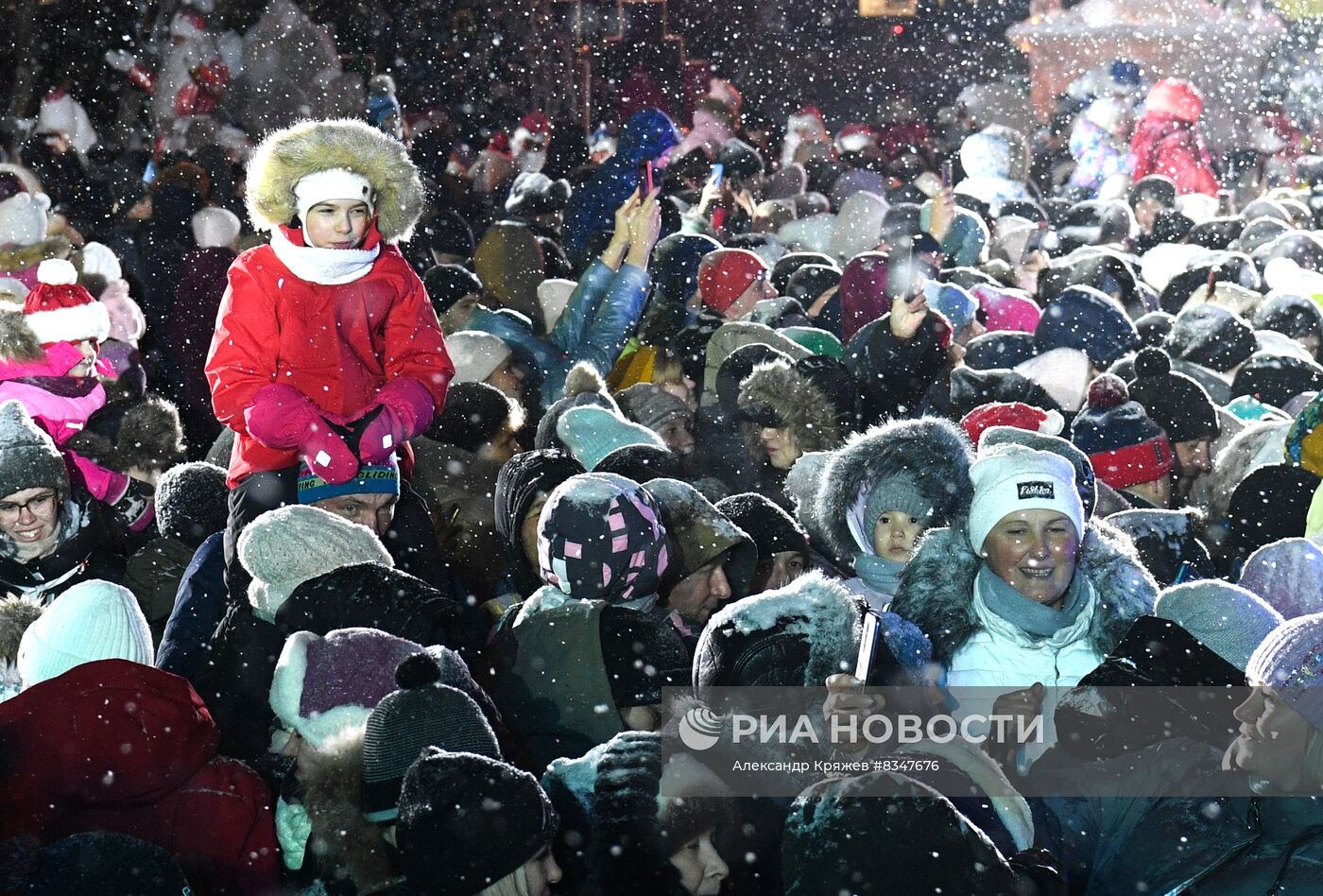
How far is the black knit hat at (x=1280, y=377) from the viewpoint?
6.02 m

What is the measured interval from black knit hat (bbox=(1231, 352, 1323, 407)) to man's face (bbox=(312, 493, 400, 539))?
3.85 metres

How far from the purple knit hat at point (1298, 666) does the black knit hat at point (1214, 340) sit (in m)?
4.23

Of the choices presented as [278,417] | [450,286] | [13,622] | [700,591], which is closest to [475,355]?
[450,286]

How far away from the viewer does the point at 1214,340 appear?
6.50 m

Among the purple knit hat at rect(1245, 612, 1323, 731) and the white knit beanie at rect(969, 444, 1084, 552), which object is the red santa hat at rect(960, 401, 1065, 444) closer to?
the white knit beanie at rect(969, 444, 1084, 552)

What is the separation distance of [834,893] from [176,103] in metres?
13.2

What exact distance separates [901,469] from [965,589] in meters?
0.48

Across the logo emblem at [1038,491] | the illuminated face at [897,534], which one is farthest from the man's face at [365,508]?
the logo emblem at [1038,491]

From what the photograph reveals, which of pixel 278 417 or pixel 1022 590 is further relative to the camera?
pixel 278 417

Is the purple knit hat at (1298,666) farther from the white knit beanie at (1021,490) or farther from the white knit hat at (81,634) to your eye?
the white knit hat at (81,634)

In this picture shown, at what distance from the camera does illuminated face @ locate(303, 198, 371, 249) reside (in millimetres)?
3898

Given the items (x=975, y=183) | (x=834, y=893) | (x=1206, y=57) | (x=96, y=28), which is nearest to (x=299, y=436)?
(x=834, y=893)

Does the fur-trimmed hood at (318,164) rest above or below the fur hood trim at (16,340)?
above

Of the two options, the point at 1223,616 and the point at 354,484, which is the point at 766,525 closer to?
the point at 354,484
